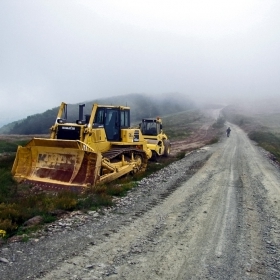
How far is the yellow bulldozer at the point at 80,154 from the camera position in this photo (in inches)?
456

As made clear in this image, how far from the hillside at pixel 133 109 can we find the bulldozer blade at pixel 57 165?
36.0 m

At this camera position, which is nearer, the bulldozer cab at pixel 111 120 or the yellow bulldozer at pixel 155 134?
the bulldozer cab at pixel 111 120

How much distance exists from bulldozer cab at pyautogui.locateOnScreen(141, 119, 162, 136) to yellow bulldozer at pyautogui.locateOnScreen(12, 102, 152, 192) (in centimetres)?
786

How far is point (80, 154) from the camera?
11875mm

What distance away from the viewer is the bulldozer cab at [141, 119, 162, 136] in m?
23.4

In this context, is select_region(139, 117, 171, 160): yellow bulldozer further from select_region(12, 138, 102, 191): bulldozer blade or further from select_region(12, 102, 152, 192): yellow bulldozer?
select_region(12, 138, 102, 191): bulldozer blade

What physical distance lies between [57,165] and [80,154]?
1057mm

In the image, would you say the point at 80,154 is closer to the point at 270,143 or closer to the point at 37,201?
the point at 37,201

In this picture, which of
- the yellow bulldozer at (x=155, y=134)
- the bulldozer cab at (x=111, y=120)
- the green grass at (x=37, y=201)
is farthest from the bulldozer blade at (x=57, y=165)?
the yellow bulldozer at (x=155, y=134)

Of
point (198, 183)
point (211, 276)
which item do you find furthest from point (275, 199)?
point (211, 276)

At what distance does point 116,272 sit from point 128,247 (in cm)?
115

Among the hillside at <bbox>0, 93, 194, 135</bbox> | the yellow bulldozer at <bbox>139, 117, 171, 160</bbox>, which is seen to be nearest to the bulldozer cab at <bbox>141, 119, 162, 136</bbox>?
the yellow bulldozer at <bbox>139, 117, 171, 160</bbox>

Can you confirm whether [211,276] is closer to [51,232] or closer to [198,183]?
Result: [51,232]

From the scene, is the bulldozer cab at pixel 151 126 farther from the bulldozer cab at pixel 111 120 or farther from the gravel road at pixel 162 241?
the gravel road at pixel 162 241
